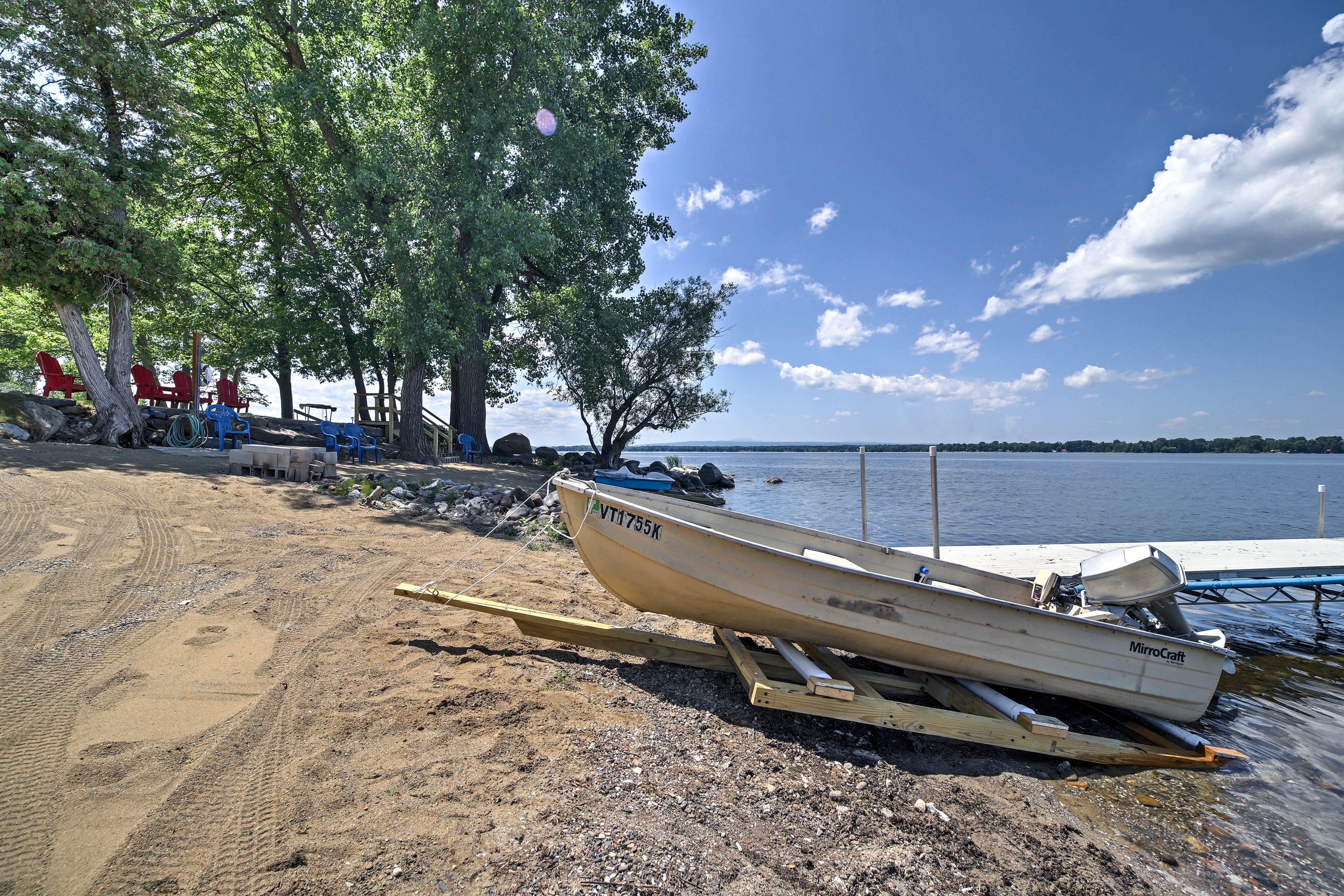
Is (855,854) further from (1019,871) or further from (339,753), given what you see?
(339,753)

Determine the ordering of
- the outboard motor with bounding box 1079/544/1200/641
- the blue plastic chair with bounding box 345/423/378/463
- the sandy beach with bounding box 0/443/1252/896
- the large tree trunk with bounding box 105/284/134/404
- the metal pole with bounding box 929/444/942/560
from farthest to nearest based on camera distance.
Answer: the blue plastic chair with bounding box 345/423/378/463, the large tree trunk with bounding box 105/284/134/404, the metal pole with bounding box 929/444/942/560, the outboard motor with bounding box 1079/544/1200/641, the sandy beach with bounding box 0/443/1252/896

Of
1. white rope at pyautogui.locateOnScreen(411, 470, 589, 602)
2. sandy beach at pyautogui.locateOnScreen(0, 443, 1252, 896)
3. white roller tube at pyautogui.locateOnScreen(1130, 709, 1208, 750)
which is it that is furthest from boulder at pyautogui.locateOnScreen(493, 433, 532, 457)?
white roller tube at pyautogui.locateOnScreen(1130, 709, 1208, 750)

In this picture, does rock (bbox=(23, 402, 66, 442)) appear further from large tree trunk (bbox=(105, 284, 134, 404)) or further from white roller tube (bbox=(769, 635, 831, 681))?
white roller tube (bbox=(769, 635, 831, 681))

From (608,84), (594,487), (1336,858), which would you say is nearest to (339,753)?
(594,487)

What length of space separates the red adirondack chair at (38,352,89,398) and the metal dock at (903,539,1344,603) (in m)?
20.5

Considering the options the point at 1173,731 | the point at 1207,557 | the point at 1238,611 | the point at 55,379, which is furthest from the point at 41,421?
the point at 1238,611

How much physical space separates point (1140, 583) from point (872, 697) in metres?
3.25

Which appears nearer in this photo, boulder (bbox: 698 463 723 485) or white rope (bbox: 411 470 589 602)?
white rope (bbox: 411 470 589 602)

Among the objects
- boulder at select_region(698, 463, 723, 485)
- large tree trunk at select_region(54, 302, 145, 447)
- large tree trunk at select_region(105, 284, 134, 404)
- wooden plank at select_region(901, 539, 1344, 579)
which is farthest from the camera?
boulder at select_region(698, 463, 723, 485)

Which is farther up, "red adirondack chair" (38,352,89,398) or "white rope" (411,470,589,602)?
"red adirondack chair" (38,352,89,398)

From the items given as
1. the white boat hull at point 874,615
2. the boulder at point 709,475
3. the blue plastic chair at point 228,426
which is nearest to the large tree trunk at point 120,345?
the blue plastic chair at point 228,426

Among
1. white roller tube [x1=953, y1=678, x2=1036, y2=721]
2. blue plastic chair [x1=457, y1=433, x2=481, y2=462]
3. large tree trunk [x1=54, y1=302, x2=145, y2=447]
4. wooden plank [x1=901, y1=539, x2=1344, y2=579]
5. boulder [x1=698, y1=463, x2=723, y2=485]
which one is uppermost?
large tree trunk [x1=54, y1=302, x2=145, y2=447]

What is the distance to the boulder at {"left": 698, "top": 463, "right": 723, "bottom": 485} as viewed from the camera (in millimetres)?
32875

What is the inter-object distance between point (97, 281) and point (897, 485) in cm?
3917
